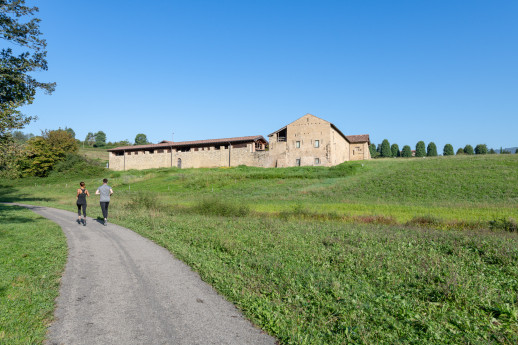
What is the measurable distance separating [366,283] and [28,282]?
6751mm

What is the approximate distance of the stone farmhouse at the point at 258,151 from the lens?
58.2 meters

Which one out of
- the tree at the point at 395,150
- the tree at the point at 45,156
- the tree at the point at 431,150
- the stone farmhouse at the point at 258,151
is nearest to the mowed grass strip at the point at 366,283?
the stone farmhouse at the point at 258,151

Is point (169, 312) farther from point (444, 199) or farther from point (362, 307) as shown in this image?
point (444, 199)

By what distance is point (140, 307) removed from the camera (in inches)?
203

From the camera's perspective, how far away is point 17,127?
48.9 ft

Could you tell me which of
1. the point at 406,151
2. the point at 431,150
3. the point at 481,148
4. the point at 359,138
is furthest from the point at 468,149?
the point at 359,138

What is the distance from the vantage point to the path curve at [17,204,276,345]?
13.9ft

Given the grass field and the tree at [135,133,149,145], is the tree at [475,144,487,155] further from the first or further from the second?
the tree at [135,133,149,145]

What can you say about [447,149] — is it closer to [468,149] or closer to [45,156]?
[468,149]

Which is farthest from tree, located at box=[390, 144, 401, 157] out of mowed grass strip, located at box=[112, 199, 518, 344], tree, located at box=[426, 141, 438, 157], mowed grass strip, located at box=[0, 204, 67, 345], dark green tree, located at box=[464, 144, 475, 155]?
mowed grass strip, located at box=[0, 204, 67, 345]

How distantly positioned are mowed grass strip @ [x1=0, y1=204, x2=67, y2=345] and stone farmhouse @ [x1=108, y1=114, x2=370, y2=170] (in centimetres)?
5072

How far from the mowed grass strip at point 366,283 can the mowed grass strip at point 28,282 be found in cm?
282

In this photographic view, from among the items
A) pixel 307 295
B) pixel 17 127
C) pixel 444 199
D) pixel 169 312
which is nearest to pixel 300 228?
pixel 307 295

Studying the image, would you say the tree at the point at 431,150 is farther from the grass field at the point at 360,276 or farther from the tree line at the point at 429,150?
Result: the grass field at the point at 360,276
